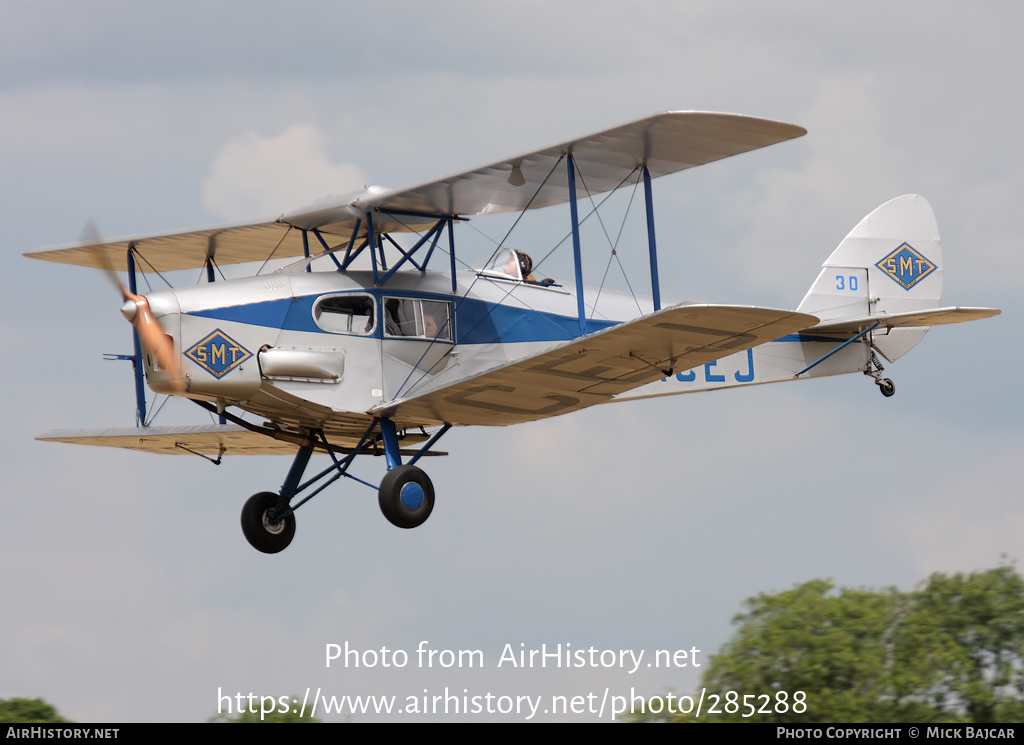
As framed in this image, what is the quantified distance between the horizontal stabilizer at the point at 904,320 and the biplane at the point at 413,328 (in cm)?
6

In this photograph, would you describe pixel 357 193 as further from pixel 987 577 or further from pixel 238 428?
pixel 987 577

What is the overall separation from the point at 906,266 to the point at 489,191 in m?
6.88

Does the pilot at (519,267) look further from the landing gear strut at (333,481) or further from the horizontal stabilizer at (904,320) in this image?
the horizontal stabilizer at (904,320)

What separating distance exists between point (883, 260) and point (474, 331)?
664 cm

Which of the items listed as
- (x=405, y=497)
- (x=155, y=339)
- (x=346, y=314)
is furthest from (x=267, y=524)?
(x=155, y=339)

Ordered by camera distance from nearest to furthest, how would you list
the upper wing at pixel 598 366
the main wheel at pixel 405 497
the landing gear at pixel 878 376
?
1. the upper wing at pixel 598 366
2. the main wheel at pixel 405 497
3. the landing gear at pixel 878 376

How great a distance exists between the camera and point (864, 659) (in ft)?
51.9

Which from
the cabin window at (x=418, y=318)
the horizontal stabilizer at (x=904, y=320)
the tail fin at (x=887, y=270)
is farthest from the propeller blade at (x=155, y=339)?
the tail fin at (x=887, y=270)

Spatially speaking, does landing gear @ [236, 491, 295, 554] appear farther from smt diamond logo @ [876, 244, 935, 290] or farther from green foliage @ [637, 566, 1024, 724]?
smt diamond logo @ [876, 244, 935, 290]

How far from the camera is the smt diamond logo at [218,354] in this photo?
14.9 metres

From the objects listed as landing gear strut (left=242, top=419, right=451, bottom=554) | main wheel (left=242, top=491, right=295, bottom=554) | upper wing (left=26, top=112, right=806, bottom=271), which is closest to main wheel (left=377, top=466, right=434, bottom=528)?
landing gear strut (left=242, top=419, right=451, bottom=554)

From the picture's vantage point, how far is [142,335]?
1474cm

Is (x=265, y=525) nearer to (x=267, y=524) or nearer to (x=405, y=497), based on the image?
(x=267, y=524)
